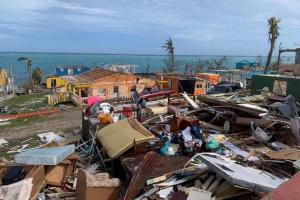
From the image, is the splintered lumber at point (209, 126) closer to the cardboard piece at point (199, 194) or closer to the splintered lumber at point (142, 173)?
the splintered lumber at point (142, 173)

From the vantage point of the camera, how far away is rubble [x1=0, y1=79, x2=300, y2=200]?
7.94 metres

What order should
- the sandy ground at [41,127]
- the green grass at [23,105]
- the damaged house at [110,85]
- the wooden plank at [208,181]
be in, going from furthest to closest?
the damaged house at [110,85] < the green grass at [23,105] < the sandy ground at [41,127] < the wooden plank at [208,181]

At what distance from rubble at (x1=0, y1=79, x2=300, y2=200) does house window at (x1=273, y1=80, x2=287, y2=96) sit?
5.35 metres

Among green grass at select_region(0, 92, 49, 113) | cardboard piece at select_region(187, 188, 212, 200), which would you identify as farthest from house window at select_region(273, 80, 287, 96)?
green grass at select_region(0, 92, 49, 113)

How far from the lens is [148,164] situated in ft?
31.2

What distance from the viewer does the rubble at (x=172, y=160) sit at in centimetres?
794

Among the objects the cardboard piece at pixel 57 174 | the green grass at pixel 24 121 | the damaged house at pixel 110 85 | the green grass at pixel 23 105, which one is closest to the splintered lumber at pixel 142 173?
the cardboard piece at pixel 57 174

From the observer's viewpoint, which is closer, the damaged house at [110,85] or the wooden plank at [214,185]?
the wooden plank at [214,185]

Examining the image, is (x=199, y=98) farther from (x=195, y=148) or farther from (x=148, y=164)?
(x=148, y=164)

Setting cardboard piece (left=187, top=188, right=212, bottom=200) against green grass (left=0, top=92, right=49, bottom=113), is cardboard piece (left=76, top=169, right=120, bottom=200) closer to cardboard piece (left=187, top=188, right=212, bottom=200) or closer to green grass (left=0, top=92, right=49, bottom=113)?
cardboard piece (left=187, top=188, right=212, bottom=200)

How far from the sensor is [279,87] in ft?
64.9

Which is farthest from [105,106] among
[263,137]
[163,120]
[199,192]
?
[199,192]

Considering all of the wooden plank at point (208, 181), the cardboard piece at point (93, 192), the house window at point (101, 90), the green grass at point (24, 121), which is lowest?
the green grass at point (24, 121)

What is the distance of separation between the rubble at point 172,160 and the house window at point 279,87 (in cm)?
535
